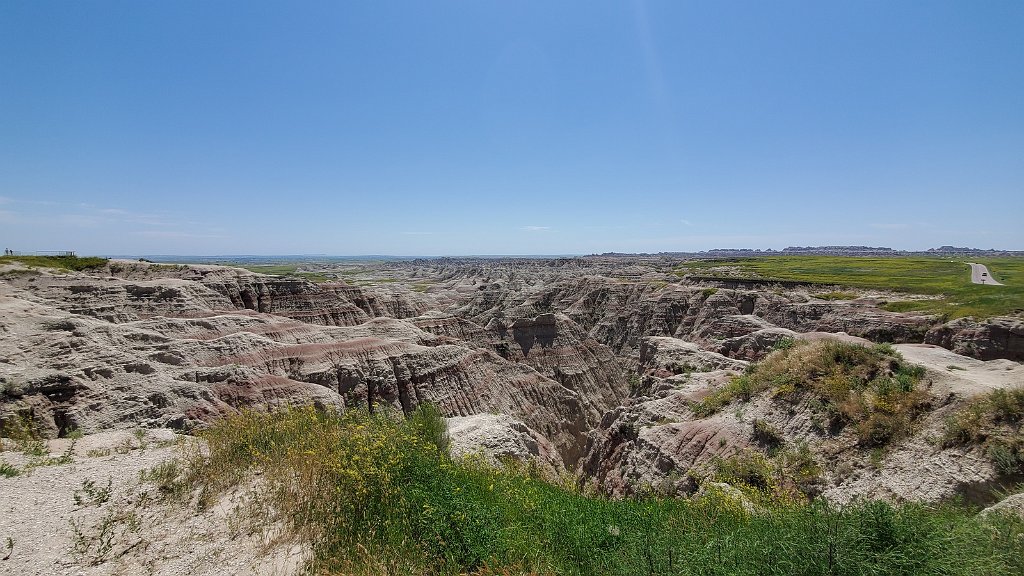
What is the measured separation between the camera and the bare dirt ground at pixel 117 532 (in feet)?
18.2

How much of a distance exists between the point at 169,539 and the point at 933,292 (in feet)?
210

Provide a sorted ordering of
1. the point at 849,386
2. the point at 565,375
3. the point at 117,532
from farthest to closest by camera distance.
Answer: the point at 565,375
the point at 849,386
the point at 117,532

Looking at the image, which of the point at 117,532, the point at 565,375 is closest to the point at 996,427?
the point at 117,532

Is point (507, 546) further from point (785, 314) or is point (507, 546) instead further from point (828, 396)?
point (785, 314)

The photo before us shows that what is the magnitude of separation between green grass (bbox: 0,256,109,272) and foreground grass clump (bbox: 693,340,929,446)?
71037mm

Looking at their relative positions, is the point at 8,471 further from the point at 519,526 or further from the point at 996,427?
the point at 996,427

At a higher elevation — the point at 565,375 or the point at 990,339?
the point at 990,339

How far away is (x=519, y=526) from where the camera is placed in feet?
18.9

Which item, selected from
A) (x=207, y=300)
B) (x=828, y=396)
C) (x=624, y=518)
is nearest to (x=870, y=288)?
(x=828, y=396)

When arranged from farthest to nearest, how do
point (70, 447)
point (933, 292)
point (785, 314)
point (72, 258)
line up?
point (72, 258), point (785, 314), point (933, 292), point (70, 447)

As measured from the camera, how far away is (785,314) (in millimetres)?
47438

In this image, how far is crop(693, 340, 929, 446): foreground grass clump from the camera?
39.1ft

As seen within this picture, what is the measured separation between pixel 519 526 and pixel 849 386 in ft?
45.4

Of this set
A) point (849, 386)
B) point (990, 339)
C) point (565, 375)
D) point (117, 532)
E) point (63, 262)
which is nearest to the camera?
point (117, 532)
